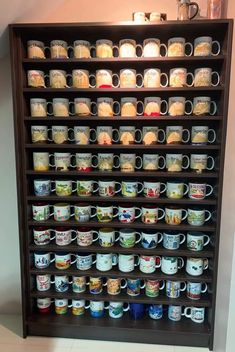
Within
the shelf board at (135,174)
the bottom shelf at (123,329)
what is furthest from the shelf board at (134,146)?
Result: the bottom shelf at (123,329)

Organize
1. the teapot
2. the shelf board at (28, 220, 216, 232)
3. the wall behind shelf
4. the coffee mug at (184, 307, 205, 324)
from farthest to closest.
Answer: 1. the coffee mug at (184, 307, 205, 324)
2. the shelf board at (28, 220, 216, 232)
3. the teapot
4. the wall behind shelf

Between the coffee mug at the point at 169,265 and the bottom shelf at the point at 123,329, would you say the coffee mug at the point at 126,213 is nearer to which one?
the coffee mug at the point at 169,265

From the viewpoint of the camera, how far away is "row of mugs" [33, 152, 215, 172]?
1.44 m

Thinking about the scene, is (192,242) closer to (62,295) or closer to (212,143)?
(212,143)

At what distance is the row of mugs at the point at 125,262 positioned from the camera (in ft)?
4.94

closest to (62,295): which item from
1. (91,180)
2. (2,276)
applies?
(2,276)

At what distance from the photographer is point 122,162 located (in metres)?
1.46

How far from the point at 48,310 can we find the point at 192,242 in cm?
84

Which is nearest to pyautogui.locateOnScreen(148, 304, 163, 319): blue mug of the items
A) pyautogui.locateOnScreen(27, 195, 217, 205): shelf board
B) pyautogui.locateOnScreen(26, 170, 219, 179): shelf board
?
pyautogui.locateOnScreen(27, 195, 217, 205): shelf board

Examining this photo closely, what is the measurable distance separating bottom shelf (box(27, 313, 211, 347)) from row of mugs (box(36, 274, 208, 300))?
0.48 ft

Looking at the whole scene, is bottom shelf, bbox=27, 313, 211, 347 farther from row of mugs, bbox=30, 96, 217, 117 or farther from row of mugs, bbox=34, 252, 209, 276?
row of mugs, bbox=30, 96, 217, 117

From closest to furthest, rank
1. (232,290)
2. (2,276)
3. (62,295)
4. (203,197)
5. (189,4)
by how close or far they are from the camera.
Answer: (232,290) < (189,4) < (203,197) < (62,295) < (2,276)

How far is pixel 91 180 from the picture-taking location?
1.52m

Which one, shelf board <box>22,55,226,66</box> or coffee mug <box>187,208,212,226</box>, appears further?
coffee mug <box>187,208,212,226</box>
